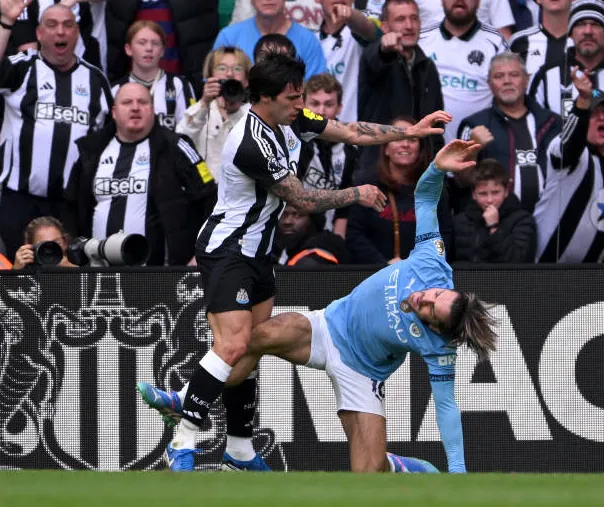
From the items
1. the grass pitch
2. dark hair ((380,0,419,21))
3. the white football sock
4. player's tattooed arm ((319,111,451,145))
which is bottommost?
the white football sock

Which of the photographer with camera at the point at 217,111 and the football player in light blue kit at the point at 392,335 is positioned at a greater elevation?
the photographer with camera at the point at 217,111

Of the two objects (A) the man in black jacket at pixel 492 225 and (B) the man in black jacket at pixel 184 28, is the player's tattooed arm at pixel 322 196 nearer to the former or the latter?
(A) the man in black jacket at pixel 492 225

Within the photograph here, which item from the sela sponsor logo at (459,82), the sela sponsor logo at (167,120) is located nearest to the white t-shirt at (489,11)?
the sela sponsor logo at (459,82)

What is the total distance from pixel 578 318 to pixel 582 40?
85.2 inches

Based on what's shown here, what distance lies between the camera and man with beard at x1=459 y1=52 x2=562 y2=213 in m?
11.0

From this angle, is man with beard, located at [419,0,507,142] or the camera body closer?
the camera body

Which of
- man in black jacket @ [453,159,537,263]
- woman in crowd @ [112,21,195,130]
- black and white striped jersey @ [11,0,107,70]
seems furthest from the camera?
black and white striped jersey @ [11,0,107,70]

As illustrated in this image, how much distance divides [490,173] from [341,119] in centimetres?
143

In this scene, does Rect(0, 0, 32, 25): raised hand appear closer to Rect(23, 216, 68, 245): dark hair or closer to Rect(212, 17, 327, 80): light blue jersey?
Rect(212, 17, 327, 80): light blue jersey

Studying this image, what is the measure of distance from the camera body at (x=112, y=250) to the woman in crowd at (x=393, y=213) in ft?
4.78

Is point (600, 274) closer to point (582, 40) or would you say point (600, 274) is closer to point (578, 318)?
point (578, 318)

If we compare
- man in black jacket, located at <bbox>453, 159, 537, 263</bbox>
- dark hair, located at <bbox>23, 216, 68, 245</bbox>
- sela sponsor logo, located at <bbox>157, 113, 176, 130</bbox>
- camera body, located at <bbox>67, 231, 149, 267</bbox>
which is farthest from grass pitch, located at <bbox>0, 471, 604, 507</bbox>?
sela sponsor logo, located at <bbox>157, 113, 176, 130</bbox>

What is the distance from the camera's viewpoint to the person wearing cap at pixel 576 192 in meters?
10.9

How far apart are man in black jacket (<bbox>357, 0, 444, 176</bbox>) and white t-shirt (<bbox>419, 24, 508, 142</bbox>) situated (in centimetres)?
23
